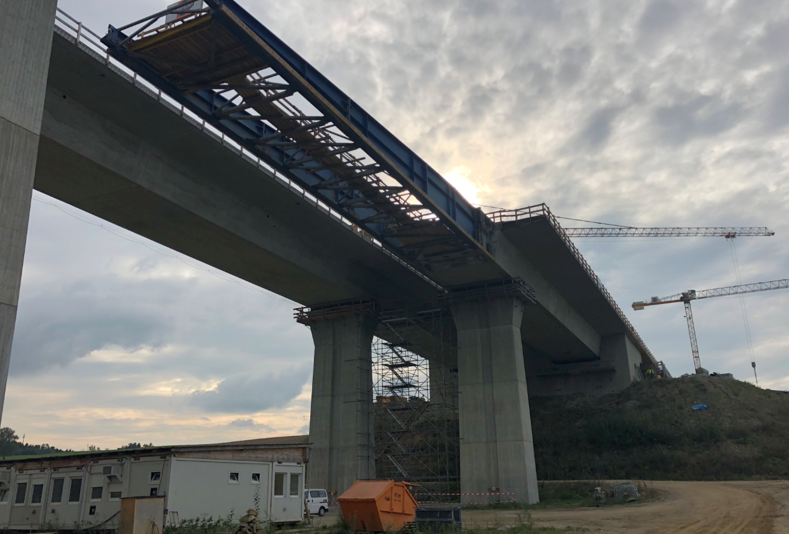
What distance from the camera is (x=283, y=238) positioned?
3183 cm

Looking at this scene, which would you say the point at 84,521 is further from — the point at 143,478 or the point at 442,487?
the point at 442,487

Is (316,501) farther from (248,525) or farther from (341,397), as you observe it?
(248,525)

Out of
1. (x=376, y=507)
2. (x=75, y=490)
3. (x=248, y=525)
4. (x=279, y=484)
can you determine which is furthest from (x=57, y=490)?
(x=376, y=507)

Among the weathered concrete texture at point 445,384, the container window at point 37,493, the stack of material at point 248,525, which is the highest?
the weathered concrete texture at point 445,384

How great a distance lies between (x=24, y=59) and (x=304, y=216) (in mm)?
18334

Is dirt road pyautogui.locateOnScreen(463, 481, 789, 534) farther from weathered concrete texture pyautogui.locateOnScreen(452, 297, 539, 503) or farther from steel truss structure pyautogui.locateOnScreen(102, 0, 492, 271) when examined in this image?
steel truss structure pyautogui.locateOnScreen(102, 0, 492, 271)

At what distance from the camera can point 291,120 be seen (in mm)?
22594

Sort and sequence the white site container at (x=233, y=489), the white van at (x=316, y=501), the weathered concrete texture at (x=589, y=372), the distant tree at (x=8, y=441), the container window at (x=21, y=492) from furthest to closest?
the distant tree at (x=8, y=441), the weathered concrete texture at (x=589, y=372), the white van at (x=316, y=501), the container window at (x=21, y=492), the white site container at (x=233, y=489)

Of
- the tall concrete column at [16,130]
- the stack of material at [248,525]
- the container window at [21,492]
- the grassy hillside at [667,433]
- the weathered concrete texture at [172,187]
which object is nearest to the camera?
the tall concrete column at [16,130]

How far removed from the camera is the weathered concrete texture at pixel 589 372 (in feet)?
205

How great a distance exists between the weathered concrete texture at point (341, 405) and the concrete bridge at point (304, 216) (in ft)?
0.35

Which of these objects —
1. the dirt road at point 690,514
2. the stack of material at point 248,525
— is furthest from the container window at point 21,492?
the dirt road at point 690,514

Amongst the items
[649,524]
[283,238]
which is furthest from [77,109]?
[649,524]

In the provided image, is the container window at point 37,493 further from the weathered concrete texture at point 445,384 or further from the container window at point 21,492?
the weathered concrete texture at point 445,384
